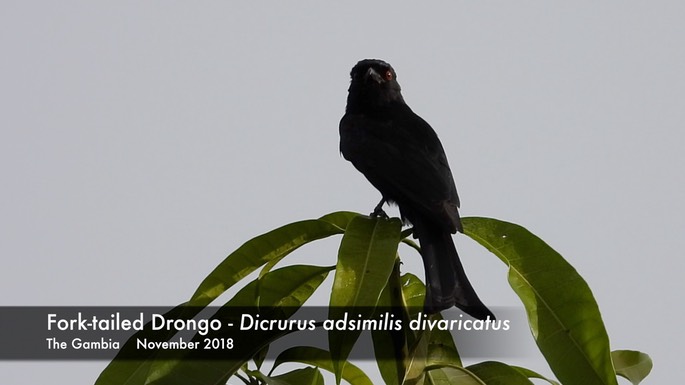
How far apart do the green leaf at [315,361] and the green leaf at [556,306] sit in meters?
0.51

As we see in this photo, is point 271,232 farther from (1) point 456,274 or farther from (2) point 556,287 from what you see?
(2) point 556,287

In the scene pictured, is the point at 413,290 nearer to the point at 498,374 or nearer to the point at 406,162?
the point at 498,374

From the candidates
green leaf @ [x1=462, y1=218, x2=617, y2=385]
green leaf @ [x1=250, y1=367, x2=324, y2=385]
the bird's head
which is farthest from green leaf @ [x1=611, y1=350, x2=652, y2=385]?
the bird's head

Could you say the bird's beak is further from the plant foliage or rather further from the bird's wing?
the plant foliage

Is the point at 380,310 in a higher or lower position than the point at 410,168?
lower

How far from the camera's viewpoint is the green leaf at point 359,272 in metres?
1.93

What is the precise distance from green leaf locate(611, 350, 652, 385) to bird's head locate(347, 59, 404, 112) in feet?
6.16

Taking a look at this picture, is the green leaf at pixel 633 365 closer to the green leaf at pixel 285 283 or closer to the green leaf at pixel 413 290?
the green leaf at pixel 413 290

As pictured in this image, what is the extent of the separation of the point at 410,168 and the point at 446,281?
0.92 meters

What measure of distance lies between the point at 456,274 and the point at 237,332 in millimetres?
607

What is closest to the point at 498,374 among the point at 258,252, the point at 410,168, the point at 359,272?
the point at 359,272

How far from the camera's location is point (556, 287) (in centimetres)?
222

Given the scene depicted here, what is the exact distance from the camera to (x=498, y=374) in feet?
7.77

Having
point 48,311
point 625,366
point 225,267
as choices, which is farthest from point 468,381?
point 48,311
